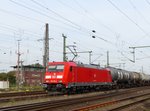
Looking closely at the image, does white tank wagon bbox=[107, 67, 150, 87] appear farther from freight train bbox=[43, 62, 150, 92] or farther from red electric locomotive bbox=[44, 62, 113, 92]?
red electric locomotive bbox=[44, 62, 113, 92]

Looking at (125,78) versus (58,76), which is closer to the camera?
(58,76)

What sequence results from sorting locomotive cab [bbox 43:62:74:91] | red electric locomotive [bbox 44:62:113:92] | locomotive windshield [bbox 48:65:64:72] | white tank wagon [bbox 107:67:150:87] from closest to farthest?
locomotive cab [bbox 43:62:74:91] < red electric locomotive [bbox 44:62:113:92] < locomotive windshield [bbox 48:65:64:72] < white tank wagon [bbox 107:67:150:87]

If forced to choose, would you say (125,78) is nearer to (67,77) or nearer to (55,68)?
(55,68)

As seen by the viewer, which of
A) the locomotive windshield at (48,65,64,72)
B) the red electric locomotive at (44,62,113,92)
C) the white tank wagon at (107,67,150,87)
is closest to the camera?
the red electric locomotive at (44,62,113,92)

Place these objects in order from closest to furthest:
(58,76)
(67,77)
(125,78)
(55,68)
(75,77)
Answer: (67,77)
(58,76)
(55,68)
(75,77)
(125,78)

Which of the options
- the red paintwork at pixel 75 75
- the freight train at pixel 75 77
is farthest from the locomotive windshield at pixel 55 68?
the red paintwork at pixel 75 75

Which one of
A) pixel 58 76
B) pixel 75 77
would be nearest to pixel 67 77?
pixel 58 76

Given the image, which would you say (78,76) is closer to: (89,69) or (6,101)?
(89,69)

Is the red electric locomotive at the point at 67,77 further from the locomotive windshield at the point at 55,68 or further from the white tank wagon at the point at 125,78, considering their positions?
the white tank wagon at the point at 125,78

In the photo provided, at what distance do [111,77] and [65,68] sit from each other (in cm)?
1486

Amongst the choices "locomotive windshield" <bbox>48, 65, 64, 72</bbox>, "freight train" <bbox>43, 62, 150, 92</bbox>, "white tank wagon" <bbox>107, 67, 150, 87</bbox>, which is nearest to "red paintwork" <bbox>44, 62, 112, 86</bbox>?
"freight train" <bbox>43, 62, 150, 92</bbox>

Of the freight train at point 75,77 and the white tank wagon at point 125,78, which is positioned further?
the white tank wagon at point 125,78

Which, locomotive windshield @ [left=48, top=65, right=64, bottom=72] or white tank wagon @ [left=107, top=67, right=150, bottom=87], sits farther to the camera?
white tank wagon @ [left=107, top=67, right=150, bottom=87]

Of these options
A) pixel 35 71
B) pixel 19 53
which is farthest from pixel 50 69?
pixel 35 71
